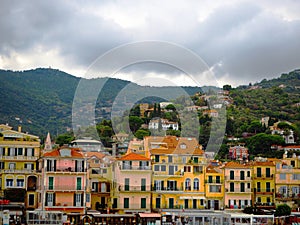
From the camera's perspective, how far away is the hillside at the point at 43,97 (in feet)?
252

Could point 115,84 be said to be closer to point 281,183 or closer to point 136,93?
point 136,93

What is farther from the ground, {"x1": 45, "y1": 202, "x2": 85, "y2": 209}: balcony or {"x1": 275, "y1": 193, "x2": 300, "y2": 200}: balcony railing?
{"x1": 275, "y1": 193, "x2": 300, "y2": 200}: balcony railing

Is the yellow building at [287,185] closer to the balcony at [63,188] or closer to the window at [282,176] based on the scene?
the window at [282,176]

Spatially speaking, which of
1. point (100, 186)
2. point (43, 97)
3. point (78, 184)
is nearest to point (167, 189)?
point (100, 186)

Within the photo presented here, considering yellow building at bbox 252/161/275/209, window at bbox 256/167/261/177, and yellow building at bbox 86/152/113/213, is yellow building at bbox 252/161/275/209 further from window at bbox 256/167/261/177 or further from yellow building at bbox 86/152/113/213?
yellow building at bbox 86/152/113/213

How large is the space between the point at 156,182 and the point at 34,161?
8673mm

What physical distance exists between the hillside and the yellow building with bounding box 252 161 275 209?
73.0 feet

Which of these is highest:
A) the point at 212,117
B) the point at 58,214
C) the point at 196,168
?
the point at 212,117

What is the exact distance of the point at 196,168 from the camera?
40.3 metres

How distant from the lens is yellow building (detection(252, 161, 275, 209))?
136ft

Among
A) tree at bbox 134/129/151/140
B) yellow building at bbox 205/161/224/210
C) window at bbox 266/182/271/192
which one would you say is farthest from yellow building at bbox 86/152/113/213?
tree at bbox 134/129/151/140

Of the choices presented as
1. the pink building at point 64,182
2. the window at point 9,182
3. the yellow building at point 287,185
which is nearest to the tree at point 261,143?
the yellow building at point 287,185

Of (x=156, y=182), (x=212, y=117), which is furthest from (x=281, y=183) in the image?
(x=212, y=117)

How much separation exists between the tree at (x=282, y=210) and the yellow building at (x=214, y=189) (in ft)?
13.5
